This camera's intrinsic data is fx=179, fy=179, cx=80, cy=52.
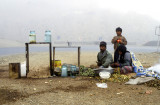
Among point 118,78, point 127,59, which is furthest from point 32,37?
point 127,59

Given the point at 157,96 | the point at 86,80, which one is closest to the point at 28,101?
the point at 86,80

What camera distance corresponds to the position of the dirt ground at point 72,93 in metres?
3.82

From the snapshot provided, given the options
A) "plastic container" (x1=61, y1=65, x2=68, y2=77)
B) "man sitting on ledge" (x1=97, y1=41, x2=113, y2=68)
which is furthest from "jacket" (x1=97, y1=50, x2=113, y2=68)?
"plastic container" (x1=61, y1=65, x2=68, y2=77)

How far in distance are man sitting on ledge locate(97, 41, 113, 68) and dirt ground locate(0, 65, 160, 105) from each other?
36.5 inches

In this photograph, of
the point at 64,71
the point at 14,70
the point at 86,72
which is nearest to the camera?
the point at 14,70

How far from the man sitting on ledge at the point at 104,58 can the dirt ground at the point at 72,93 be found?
3.05 feet

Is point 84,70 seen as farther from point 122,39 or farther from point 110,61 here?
point 122,39

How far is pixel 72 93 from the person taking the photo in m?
4.41

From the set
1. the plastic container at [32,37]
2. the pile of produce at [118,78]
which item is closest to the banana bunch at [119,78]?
the pile of produce at [118,78]

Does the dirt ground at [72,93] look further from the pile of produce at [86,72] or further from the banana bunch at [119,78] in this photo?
the pile of produce at [86,72]

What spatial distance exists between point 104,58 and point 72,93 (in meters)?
2.56

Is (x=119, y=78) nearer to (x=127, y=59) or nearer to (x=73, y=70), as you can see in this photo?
(x=127, y=59)

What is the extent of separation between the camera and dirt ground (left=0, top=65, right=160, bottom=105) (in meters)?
3.82

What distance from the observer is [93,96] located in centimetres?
418
